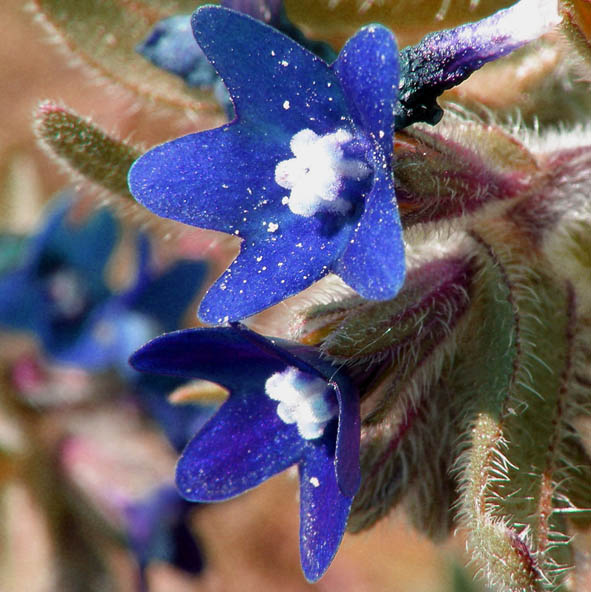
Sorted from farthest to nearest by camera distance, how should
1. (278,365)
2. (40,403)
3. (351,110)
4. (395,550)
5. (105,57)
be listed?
(395,550) < (40,403) < (105,57) < (278,365) < (351,110)

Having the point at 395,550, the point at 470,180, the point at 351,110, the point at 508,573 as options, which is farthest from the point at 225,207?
the point at 395,550

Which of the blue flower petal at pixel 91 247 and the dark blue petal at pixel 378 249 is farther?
the blue flower petal at pixel 91 247

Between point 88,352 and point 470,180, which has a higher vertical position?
point 470,180

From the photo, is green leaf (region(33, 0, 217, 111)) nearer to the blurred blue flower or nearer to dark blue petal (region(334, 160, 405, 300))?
the blurred blue flower

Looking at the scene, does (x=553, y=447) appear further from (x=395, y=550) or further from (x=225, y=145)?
(x=395, y=550)

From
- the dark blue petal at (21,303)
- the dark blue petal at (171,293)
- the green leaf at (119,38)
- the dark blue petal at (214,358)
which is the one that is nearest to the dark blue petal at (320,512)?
the dark blue petal at (214,358)

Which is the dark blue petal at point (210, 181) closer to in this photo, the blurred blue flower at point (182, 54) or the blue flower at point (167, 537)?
the blurred blue flower at point (182, 54)
